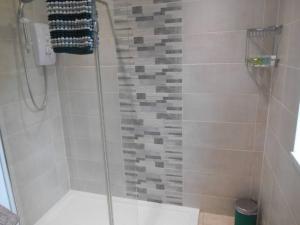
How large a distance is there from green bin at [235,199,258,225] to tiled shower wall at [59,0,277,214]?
13 centimetres

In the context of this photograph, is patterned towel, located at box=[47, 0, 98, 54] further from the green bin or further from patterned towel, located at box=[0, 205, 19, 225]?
the green bin

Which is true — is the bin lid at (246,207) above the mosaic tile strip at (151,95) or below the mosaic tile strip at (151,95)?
below

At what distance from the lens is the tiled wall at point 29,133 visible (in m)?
1.50

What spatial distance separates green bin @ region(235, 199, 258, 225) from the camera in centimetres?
162

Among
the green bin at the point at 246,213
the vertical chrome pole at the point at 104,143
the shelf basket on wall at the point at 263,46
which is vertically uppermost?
the shelf basket on wall at the point at 263,46

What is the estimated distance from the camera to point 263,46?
1.49 meters

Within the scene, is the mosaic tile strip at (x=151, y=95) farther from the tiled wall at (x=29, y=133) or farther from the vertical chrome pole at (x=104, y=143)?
the tiled wall at (x=29, y=133)

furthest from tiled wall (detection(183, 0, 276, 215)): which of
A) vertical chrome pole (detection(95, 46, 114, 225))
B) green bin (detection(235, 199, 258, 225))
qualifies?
vertical chrome pole (detection(95, 46, 114, 225))

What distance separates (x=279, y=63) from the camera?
4.44ft

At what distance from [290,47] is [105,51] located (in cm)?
108

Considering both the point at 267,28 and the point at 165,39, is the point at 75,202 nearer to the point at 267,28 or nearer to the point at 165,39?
the point at 165,39

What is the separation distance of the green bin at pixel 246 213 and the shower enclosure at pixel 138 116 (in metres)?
0.13

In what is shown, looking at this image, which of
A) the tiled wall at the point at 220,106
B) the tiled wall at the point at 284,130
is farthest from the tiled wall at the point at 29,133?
the tiled wall at the point at 284,130

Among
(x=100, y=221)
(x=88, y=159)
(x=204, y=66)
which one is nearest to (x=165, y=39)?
(x=204, y=66)
